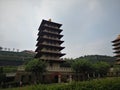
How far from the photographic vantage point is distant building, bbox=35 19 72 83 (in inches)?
2036

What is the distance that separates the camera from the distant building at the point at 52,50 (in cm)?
5172

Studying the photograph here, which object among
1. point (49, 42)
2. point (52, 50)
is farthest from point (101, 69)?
point (49, 42)

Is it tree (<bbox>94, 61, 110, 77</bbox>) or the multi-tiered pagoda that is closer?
the multi-tiered pagoda

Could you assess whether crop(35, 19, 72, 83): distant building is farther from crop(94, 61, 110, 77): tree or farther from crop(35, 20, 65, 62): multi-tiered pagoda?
crop(94, 61, 110, 77): tree

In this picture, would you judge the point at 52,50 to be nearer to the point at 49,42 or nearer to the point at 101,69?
the point at 49,42

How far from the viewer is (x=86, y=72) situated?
51.7 meters

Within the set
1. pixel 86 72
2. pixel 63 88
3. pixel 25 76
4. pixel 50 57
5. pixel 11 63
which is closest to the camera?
pixel 63 88

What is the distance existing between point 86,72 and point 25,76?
17648mm

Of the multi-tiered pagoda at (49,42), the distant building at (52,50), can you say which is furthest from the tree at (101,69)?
the multi-tiered pagoda at (49,42)

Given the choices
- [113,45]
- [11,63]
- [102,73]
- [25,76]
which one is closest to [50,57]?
[25,76]

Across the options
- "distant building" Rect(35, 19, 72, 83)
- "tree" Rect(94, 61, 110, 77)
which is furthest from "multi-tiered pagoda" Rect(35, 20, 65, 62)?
"tree" Rect(94, 61, 110, 77)

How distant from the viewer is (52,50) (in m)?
57.2

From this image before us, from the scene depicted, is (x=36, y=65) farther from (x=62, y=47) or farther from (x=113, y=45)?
(x=113, y=45)

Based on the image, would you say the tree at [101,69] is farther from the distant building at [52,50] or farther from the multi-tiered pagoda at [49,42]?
the multi-tiered pagoda at [49,42]
